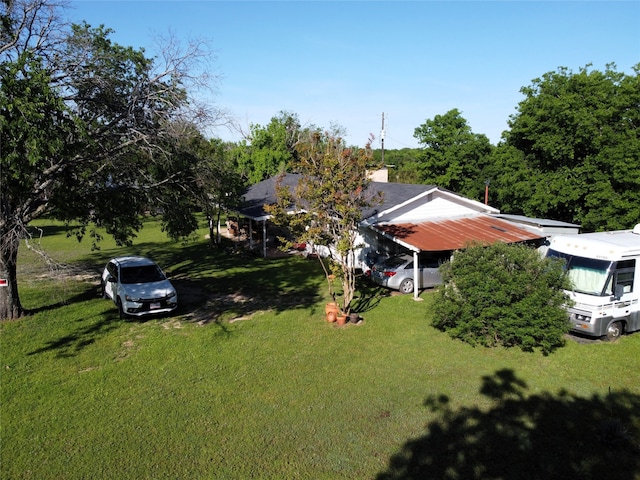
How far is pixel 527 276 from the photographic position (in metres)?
11.7

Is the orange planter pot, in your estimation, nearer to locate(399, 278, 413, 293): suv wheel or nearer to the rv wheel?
locate(399, 278, 413, 293): suv wheel

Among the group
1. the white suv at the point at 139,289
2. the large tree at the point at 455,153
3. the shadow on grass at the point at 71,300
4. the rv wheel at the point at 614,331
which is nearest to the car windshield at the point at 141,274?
the white suv at the point at 139,289

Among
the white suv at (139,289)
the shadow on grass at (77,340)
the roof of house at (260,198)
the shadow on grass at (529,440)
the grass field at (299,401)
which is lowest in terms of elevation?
the shadow on grass at (529,440)

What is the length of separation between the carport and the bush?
3762 millimetres

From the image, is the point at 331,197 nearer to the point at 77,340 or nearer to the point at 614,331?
the point at 77,340

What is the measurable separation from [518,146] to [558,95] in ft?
12.4

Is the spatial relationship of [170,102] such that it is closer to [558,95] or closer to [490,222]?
[490,222]

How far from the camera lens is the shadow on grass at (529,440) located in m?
6.81

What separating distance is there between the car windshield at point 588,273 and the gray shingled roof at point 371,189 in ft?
18.4

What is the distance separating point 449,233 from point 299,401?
38.6ft

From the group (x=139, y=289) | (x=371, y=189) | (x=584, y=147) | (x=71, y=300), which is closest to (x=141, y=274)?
(x=139, y=289)

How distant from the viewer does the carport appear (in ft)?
55.1

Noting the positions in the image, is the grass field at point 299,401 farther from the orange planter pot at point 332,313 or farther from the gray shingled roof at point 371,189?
the gray shingled roof at point 371,189

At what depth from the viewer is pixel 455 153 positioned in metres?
39.4
